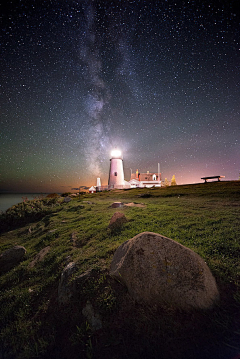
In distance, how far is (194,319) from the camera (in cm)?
322

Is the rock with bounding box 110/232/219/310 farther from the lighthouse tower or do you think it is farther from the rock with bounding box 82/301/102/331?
the lighthouse tower

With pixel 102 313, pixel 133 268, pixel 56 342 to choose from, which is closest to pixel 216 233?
pixel 133 268

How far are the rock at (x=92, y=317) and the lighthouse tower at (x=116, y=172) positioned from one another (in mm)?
45343

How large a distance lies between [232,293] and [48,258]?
7.52 metres

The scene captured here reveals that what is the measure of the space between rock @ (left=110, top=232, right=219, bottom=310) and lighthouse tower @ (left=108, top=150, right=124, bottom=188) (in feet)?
149

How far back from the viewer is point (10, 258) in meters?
8.23

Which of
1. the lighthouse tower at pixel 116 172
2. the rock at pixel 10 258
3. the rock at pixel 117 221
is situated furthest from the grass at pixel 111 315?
the lighthouse tower at pixel 116 172

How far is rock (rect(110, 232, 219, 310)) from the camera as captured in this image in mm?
3518

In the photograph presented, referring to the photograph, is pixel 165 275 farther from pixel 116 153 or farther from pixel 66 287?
pixel 116 153

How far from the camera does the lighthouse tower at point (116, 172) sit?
50562mm

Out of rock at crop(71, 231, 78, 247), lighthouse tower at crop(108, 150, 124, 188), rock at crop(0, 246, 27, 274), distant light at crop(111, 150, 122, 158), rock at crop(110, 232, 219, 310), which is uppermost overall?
distant light at crop(111, 150, 122, 158)

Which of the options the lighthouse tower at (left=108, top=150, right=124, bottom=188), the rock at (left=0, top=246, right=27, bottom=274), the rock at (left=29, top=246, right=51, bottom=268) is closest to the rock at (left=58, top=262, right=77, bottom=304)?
the rock at (left=29, top=246, right=51, bottom=268)

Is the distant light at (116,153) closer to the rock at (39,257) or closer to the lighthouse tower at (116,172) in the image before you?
the lighthouse tower at (116,172)

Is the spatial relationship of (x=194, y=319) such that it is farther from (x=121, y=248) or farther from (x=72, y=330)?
(x=72, y=330)
